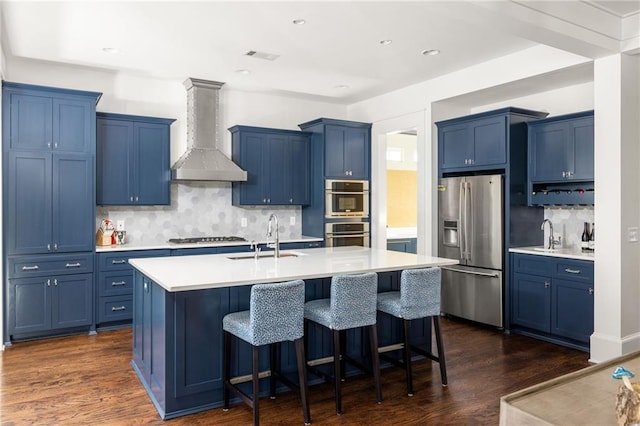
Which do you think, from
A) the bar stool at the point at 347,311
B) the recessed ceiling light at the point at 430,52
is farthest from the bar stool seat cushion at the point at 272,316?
the recessed ceiling light at the point at 430,52

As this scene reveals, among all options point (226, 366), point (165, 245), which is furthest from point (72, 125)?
point (226, 366)

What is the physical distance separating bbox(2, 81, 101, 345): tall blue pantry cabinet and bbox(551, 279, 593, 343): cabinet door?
4.78 m

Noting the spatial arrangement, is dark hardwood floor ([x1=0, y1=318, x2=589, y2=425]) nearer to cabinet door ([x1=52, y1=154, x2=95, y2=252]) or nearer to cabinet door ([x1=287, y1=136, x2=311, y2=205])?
cabinet door ([x1=52, y1=154, x2=95, y2=252])

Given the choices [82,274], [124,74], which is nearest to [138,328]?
[82,274]

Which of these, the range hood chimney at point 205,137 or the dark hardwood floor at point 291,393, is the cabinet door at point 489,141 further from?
the range hood chimney at point 205,137

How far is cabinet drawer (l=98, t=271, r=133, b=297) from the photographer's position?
16.7ft

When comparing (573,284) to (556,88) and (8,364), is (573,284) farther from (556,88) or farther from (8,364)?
(8,364)

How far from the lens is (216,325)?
3201 millimetres

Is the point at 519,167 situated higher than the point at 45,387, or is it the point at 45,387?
the point at 519,167

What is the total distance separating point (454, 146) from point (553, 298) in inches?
81.5

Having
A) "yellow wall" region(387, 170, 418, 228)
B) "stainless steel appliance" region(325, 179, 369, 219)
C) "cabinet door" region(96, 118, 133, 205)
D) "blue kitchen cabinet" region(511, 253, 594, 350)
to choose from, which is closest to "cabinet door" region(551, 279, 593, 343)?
"blue kitchen cabinet" region(511, 253, 594, 350)

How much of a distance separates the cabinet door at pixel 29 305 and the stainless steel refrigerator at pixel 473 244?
4.41 metres

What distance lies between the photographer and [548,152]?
4.95m

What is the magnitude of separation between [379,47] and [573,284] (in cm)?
296
